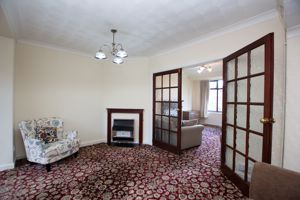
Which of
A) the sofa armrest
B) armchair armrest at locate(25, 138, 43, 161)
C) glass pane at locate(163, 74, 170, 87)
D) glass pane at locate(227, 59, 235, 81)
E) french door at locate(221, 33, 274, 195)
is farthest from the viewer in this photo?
glass pane at locate(163, 74, 170, 87)

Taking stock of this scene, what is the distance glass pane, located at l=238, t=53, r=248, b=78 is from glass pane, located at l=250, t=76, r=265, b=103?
0.20m

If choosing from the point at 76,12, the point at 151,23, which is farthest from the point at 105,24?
the point at 151,23

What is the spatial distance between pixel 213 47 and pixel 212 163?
7.80 feet

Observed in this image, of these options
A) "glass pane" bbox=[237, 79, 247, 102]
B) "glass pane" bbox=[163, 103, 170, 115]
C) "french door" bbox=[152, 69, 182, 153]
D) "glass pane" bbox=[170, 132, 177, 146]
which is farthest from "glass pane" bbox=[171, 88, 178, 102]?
"glass pane" bbox=[237, 79, 247, 102]

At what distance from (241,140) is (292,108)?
2.87 ft

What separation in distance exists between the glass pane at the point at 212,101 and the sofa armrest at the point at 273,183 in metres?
7.10

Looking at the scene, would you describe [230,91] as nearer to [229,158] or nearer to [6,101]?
[229,158]

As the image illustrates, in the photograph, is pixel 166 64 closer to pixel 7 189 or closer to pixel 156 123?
pixel 156 123

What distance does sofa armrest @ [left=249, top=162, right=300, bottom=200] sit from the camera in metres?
1.03

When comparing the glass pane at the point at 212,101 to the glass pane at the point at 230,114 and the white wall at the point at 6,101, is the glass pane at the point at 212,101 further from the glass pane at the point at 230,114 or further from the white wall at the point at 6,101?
the white wall at the point at 6,101

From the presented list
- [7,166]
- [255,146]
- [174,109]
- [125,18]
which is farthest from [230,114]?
[7,166]

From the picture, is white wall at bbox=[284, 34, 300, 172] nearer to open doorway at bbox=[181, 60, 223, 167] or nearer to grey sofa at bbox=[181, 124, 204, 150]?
grey sofa at bbox=[181, 124, 204, 150]

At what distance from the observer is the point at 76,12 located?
2.23m

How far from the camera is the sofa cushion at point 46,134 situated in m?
3.12
